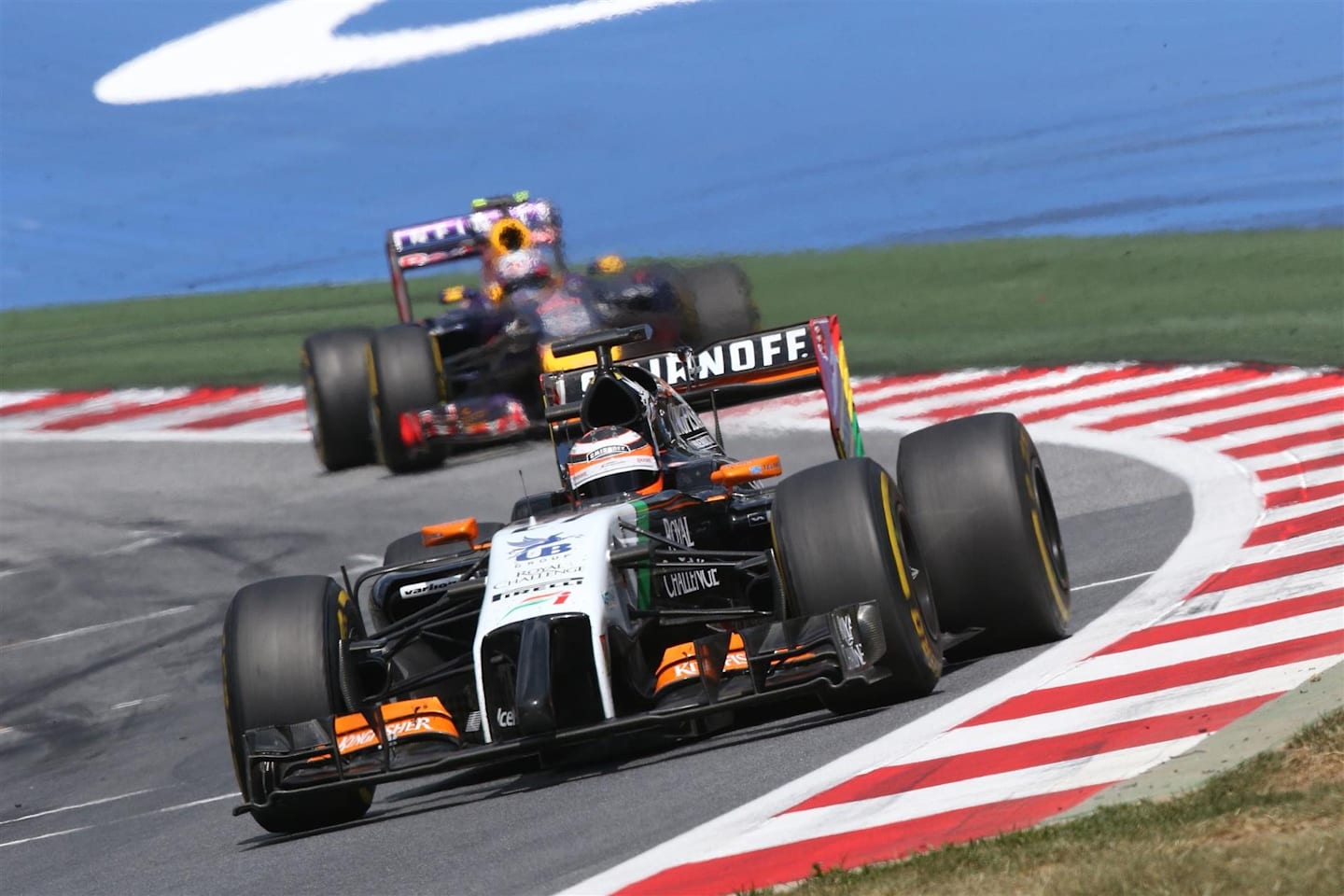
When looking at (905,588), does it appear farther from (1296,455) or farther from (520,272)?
(520,272)

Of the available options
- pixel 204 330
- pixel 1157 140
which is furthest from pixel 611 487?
pixel 204 330

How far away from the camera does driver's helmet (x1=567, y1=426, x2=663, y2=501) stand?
32.4ft

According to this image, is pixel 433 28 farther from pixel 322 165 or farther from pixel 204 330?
pixel 204 330

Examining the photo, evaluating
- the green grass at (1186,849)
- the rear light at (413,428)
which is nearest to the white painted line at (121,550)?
the rear light at (413,428)

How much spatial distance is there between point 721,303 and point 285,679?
11098 mm

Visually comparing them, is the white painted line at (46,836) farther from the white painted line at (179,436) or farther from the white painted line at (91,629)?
the white painted line at (179,436)

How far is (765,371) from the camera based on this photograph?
36.6 ft

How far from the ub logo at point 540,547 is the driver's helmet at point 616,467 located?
1.00 metres

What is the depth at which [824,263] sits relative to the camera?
80.7 ft

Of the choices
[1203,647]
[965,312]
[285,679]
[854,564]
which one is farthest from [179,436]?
[1203,647]

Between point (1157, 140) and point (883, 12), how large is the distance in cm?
381

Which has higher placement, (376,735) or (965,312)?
(376,735)

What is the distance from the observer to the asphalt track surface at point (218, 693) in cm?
768

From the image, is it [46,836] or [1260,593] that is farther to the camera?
[46,836]
